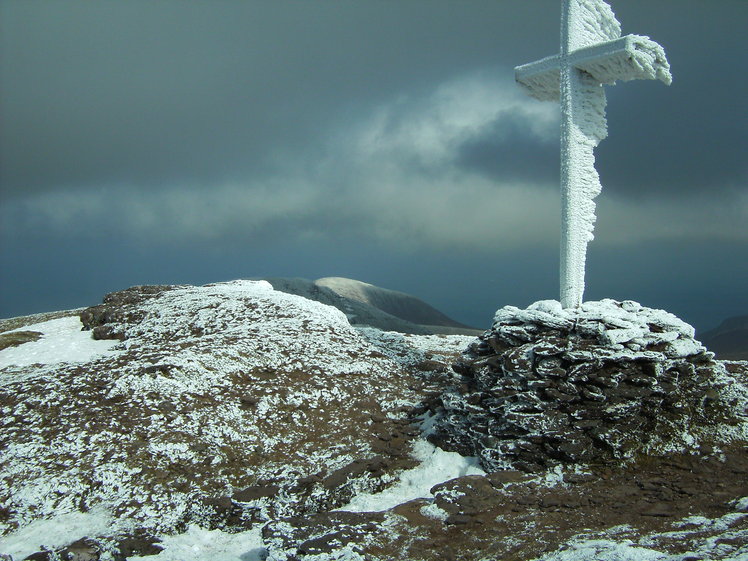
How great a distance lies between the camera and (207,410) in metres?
21.2

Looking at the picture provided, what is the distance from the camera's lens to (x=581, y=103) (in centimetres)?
2212

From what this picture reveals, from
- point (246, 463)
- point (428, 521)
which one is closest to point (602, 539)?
point (428, 521)

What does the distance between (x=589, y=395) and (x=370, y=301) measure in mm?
78665

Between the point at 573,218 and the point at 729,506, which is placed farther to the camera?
the point at 573,218

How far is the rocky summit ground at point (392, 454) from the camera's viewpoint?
45.5 feet

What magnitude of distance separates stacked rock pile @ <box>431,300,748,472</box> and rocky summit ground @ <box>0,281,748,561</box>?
2.2 inches

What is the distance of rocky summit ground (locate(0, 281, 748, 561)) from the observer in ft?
45.5

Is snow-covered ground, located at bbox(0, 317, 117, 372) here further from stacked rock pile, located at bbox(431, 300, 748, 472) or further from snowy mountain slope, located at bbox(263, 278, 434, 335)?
snowy mountain slope, located at bbox(263, 278, 434, 335)

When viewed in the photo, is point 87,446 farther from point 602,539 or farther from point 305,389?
point 602,539

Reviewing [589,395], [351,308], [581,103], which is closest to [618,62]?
[581,103]

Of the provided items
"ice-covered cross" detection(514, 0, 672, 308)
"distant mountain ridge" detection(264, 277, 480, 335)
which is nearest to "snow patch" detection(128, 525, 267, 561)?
"ice-covered cross" detection(514, 0, 672, 308)

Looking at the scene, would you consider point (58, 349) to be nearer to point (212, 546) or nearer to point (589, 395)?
point (212, 546)

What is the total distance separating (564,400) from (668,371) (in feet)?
11.7

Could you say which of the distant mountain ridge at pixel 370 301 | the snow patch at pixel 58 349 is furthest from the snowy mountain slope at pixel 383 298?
the snow patch at pixel 58 349
